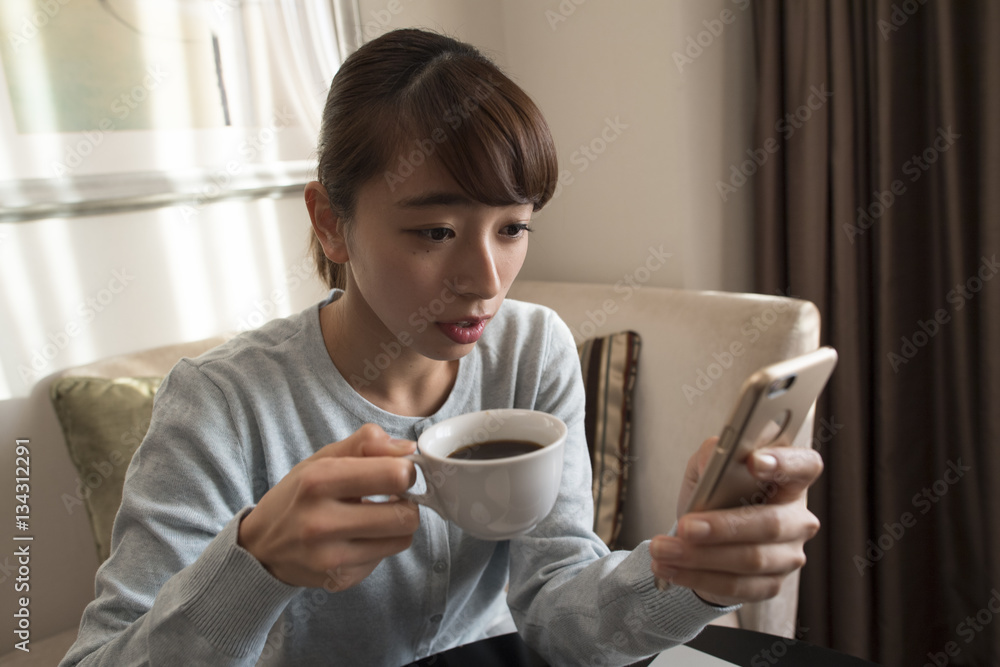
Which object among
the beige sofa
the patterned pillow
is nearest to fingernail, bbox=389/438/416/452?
the beige sofa

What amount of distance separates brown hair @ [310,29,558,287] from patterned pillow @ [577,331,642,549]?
85 centimetres

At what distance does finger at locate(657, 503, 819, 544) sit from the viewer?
63 cm

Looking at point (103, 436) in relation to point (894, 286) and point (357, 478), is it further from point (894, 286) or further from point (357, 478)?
point (894, 286)

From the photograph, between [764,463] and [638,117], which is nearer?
[764,463]

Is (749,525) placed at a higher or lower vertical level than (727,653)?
higher

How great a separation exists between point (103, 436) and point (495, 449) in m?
1.16

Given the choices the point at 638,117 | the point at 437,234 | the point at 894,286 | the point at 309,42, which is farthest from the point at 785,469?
the point at 309,42

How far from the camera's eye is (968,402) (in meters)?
1.68

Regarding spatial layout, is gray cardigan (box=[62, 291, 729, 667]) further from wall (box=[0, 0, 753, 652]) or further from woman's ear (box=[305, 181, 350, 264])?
wall (box=[0, 0, 753, 652])

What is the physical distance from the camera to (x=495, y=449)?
72cm

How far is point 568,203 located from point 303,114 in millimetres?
892

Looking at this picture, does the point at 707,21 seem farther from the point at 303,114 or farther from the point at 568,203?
the point at 303,114

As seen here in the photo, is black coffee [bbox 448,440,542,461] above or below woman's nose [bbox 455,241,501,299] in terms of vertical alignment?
below

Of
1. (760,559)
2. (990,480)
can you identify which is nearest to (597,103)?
(990,480)
